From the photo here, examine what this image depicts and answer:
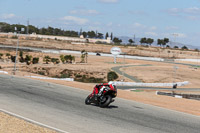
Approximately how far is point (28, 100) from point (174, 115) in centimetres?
831

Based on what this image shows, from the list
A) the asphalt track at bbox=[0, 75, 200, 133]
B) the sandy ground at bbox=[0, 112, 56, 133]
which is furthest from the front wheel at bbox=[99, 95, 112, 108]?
the sandy ground at bbox=[0, 112, 56, 133]

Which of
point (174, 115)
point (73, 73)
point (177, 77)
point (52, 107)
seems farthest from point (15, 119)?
point (177, 77)

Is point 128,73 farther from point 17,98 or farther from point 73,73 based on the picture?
point 17,98

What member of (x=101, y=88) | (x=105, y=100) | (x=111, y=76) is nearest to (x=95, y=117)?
(x=105, y=100)

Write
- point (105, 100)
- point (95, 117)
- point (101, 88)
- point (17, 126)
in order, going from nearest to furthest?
point (17, 126) → point (95, 117) → point (105, 100) → point (101, 88)

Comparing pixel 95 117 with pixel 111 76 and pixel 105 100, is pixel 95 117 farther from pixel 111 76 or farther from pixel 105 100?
pixel 111 76

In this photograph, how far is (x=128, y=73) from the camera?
65.8 m

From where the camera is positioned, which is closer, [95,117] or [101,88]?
[95,117]

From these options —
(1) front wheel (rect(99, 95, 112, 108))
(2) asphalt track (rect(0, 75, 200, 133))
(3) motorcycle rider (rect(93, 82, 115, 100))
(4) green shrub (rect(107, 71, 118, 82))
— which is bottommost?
(4) green shrub (rect(107, 71, 118, 82))

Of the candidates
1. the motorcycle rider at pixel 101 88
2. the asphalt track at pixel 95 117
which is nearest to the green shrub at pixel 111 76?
the asphalt track at pixel 95 117

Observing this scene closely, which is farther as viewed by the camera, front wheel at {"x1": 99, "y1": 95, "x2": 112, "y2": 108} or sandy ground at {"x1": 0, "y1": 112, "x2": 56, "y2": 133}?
front wheel at {"x1": 99, "y1": 95, "x2": 112, "y2": 108}

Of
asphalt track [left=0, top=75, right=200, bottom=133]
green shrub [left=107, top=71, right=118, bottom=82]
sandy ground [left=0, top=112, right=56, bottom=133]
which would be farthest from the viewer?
green shrub [left=107, top=71, right=118, bottom=82]

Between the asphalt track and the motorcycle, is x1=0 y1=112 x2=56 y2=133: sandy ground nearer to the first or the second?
the asphalt track

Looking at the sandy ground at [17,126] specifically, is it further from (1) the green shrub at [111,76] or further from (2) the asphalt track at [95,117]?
(1) the green shrub at [111,76]
